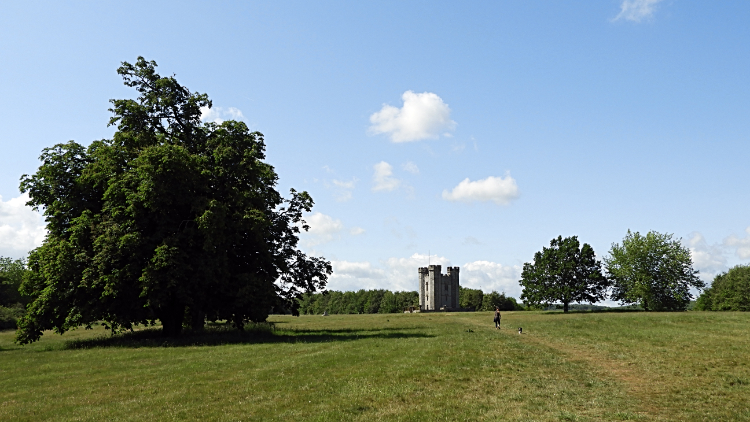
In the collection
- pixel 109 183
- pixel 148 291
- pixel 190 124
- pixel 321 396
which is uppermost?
pixel 190 124

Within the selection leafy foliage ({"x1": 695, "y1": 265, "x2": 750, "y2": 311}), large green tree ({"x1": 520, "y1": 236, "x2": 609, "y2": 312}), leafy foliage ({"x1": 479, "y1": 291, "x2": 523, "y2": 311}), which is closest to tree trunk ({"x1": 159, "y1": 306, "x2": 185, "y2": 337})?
large green tree ({"x1": 520, "y1": 236, "x2": 609, "y2": 312})

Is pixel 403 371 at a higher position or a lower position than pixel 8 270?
lower

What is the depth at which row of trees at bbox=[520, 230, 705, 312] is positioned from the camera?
95062mm

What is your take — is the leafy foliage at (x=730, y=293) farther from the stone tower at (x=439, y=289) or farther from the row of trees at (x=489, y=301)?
the stone tower at (x=439, y=289)

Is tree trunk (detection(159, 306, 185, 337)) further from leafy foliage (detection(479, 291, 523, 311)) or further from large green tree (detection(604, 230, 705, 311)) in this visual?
leafy foliage (detection(479, 291, 523, 311))

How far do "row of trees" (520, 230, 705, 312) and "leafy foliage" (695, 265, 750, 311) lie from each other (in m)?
23.9

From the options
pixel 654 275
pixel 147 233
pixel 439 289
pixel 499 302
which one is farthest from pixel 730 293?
pixel 147 233

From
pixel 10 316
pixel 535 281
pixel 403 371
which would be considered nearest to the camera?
pixel 403 371

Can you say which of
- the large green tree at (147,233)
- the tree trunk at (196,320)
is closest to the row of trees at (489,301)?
the tree trunk at (196,320)

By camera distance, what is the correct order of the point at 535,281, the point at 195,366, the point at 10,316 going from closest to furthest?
1. the point at 195,366
2. the point at 10,316
3. the point at 535,281

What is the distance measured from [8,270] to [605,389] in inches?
4756

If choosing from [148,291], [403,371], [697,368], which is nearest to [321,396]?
[403,371]

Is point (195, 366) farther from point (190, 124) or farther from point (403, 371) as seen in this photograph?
point (190, 124)

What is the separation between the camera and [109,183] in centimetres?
3669
